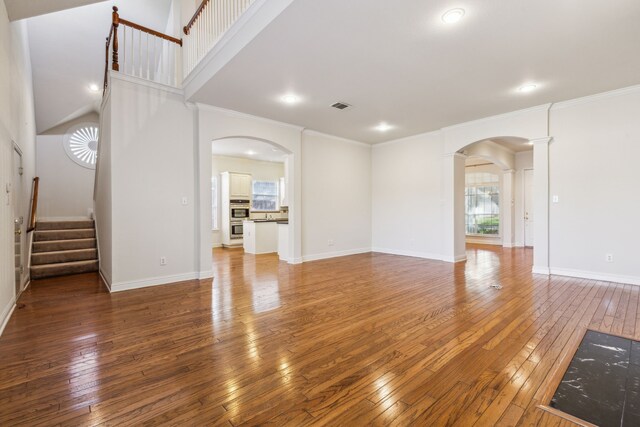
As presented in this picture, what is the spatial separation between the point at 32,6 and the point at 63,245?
13.2 feet

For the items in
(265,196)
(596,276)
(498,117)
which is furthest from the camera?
(265,196)

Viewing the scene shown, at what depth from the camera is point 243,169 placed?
32.9ft

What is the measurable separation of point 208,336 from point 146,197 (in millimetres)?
2824

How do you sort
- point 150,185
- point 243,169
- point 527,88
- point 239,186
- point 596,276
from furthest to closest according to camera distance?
point 243,169
point 239,186
point 596,276
point 150,185
point 527,88

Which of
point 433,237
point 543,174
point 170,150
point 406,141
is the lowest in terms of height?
point 433,237

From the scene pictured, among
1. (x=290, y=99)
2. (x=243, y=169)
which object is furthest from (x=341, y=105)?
(x=243, y=169)

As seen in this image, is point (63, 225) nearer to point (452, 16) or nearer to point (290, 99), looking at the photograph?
point (290, 99)

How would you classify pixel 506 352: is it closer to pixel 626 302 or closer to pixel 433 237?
pixel 626 302

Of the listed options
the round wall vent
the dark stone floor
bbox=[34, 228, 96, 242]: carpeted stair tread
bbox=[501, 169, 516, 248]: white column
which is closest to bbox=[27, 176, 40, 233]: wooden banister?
bbox=[34, 228, 96, 242]: carpeted stair tread

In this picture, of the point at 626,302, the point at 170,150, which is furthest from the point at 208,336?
the point at 626,302

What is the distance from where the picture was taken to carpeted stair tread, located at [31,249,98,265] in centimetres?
527

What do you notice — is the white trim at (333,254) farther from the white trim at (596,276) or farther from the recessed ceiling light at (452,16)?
the recessed ceiling light at (452,16)

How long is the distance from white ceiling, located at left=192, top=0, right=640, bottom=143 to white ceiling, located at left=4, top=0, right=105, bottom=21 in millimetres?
1700

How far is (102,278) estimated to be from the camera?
503 centimetres
